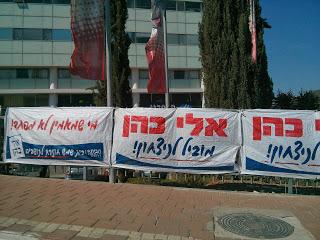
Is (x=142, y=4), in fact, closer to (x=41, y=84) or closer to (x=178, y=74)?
(x=178, y=74)

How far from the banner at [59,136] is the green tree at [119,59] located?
274 inches

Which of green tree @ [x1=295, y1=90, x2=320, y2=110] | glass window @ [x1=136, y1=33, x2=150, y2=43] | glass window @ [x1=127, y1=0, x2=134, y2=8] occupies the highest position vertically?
glass window @ [x1=127, y1=0, x2=134, y2=8]

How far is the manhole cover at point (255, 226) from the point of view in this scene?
19.2ft

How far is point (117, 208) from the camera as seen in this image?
7.01 meters

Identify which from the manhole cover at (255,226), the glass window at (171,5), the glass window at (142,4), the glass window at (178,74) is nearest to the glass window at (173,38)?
the glass window at (171,5)

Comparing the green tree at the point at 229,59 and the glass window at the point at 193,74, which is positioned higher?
the glass window at the point at 193,74

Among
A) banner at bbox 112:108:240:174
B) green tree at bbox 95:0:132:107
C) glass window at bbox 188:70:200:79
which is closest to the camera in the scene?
banner at bbox 112:108:240:174

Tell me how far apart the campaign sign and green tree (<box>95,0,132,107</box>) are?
9.27 m

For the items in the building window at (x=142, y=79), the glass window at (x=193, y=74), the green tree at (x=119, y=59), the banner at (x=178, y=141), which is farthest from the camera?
the glass window at (x=193, y=74)

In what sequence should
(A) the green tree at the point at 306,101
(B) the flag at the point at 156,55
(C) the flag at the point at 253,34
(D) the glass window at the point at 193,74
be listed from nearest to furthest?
(B) the flag at the point at 156,55
(C) the flag at the point at 253,34
(A) the green tree at the point at 306,101
(D) the glass window at the point at 193,74

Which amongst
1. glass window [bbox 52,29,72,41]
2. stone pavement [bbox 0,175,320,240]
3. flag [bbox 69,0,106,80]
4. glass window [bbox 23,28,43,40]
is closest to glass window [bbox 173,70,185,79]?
glass window [bbox 52,29,72,41]

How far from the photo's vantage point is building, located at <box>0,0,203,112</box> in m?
39.1

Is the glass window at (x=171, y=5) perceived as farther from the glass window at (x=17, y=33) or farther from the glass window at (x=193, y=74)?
the glass window at (x=17, y=33)

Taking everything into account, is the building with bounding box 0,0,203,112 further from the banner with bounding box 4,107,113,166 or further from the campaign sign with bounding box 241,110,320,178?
the campaign sign with bounding box 241,110,320,178
